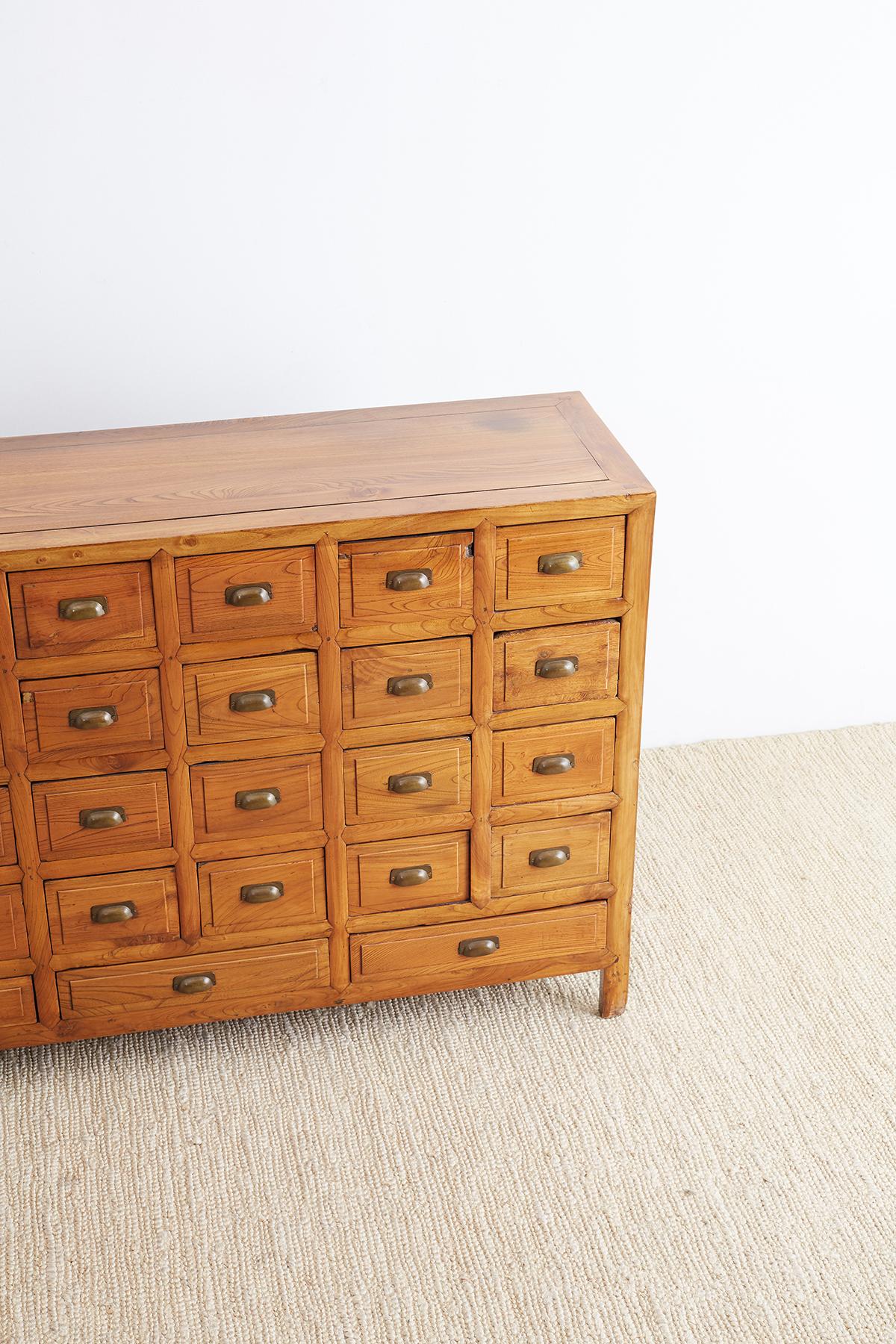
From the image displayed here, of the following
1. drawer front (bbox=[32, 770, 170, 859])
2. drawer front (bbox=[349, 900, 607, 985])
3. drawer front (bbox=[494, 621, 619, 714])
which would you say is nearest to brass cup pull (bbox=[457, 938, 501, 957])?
drawer front (bbox=[349, 900, 607, 985])

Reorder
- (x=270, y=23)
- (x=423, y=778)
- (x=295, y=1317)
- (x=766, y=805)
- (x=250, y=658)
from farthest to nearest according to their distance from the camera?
(x=766, y=805), (x=270, y=23), (x=423, y=778), (x=250, y=658), (x=295, y=1317)

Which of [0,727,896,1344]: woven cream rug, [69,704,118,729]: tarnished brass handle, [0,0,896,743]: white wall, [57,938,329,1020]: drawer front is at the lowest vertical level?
[0,727,896,1344]: woven cream rug

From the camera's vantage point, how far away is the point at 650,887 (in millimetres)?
2686

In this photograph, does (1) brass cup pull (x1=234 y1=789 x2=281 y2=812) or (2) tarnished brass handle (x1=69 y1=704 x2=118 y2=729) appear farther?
(1) brass cup pull (x1=234 y1=789 x2=281 y2=812)

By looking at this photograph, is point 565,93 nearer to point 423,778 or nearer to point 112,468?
point 112,468

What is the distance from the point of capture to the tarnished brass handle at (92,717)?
1.99 m

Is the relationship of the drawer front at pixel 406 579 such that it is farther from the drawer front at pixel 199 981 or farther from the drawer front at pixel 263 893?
the drawer front at pixel 199 981

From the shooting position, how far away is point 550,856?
223 cm

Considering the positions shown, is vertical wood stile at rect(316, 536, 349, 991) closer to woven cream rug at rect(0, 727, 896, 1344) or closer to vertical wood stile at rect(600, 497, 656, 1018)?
woven cream rug at rect(0, 727, 896, 1344)

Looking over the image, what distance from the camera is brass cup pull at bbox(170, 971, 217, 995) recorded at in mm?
2207

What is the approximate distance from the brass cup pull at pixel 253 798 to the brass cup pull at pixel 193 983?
11.5 inches

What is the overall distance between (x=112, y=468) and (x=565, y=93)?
3.34 ft

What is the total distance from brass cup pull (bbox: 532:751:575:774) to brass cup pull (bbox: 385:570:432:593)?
346mm

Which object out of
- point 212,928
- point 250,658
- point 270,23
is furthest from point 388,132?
point 212,928
